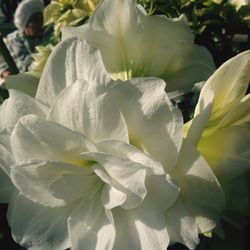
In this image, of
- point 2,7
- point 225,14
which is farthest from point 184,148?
point 2,7

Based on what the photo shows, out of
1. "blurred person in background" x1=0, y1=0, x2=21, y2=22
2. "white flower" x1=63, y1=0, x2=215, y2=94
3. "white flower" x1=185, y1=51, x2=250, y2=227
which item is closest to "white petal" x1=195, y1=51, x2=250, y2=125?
"white flower" x1=185, y1=51, x2=250, y2=227

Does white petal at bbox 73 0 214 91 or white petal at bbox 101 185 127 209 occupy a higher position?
white petal at bbox 73 0 214 91

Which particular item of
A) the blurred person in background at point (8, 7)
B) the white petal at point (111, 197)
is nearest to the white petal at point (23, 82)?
the white petal at point (111, 197)

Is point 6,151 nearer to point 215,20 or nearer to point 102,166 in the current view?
point 102,166

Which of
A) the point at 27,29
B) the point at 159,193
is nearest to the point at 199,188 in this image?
the point at 159,193

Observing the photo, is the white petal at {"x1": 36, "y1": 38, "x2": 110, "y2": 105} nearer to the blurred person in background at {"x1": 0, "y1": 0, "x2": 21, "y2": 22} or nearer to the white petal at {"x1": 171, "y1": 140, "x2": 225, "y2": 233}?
the white petal at {"x1": 171, "y1": 140, "x2": 225, "y2": 233}

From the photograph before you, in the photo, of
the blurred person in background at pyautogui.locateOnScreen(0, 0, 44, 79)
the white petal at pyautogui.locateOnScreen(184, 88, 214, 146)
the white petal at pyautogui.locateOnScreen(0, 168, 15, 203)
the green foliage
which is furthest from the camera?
the blurred person in background at pyautogui.locateOnScreen(0, 0, 44, 79)
